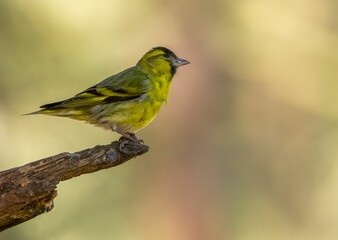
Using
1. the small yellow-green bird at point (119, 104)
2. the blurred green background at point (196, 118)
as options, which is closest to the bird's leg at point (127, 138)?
the small yellow-green bird at point (119, 104)

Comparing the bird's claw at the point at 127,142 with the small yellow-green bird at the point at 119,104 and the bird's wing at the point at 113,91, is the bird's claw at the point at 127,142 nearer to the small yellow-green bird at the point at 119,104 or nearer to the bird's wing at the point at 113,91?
the small yellow-green bird at the point at 119,104

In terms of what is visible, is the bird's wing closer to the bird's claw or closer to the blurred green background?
the bird's claw

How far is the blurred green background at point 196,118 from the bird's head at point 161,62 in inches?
154

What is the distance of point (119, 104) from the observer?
→ 6.28m

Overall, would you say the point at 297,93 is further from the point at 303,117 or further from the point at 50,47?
the point at 50,47

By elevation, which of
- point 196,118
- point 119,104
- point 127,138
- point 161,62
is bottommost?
point 196,118

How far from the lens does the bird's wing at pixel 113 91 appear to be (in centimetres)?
620

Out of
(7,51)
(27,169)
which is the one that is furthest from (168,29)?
(27,169)

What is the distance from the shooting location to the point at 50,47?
38.8 feet

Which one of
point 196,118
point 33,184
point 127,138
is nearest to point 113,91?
point 127,138

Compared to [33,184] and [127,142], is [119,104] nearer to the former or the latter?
[127,142]

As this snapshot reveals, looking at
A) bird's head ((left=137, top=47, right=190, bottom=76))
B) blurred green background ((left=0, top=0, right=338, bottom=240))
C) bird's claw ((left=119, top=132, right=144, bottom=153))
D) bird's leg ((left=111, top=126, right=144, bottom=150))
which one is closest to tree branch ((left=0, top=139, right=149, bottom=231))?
bird's claw ((left=119, top=132, right=144, bottom=153))

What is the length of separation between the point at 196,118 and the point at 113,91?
509cm

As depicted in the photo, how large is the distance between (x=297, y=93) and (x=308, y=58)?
579 mm
